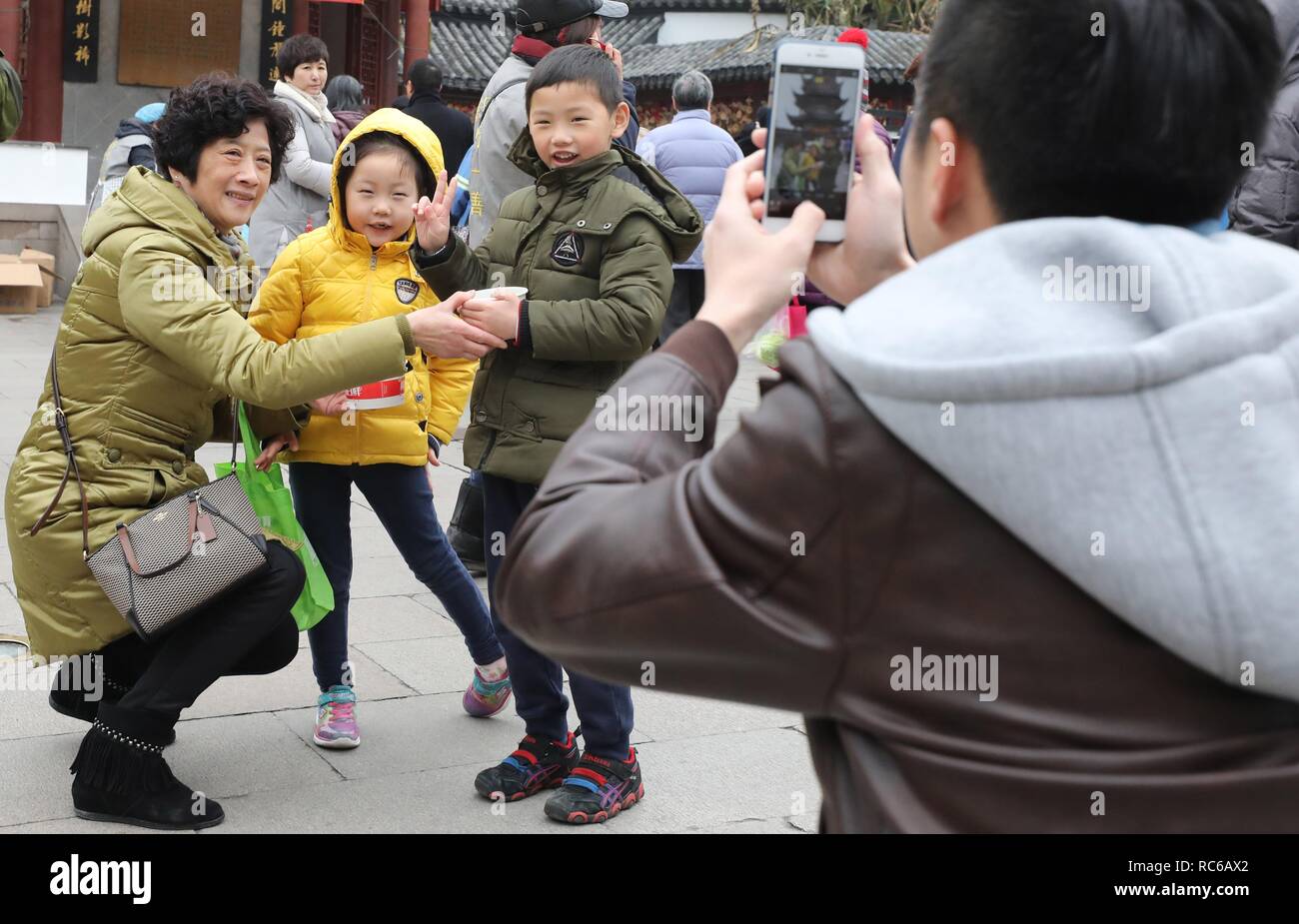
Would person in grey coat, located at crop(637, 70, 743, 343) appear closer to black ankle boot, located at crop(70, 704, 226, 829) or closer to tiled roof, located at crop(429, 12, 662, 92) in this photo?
black ankle boot, located at crop(70, 704, 226, 829)

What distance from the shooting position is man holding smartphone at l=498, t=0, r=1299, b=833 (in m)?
1.02

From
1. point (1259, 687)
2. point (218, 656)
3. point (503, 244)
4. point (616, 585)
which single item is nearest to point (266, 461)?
point (218, 656)

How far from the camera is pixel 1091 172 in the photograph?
1097 millimetres

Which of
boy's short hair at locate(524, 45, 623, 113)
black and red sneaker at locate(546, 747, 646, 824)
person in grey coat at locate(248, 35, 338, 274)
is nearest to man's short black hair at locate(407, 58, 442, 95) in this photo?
person in grey coat at locate(248, 35, 338, 274)

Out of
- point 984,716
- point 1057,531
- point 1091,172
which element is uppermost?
point 1091,172

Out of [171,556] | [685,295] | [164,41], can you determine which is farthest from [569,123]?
[164,41]

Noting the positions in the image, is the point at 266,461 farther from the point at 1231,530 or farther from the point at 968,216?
the point at 1231,530

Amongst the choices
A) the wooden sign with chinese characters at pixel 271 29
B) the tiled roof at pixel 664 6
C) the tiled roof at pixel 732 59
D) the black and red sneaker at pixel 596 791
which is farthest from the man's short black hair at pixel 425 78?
the tiled roof at pixel 664 6

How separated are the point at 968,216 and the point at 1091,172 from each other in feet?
0.39

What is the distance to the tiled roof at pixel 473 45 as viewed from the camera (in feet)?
67.1

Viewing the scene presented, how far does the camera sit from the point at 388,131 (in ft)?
11.6

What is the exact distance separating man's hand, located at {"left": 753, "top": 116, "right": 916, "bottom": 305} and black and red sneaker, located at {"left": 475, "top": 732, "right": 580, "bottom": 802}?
2207 millimetres

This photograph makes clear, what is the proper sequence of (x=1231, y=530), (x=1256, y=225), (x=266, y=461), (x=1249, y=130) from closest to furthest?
(x=1231, y=530), (x=1249, y=130), (x=266, y=461), (x=1256, y=225)

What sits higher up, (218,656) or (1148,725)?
(1148,725)
